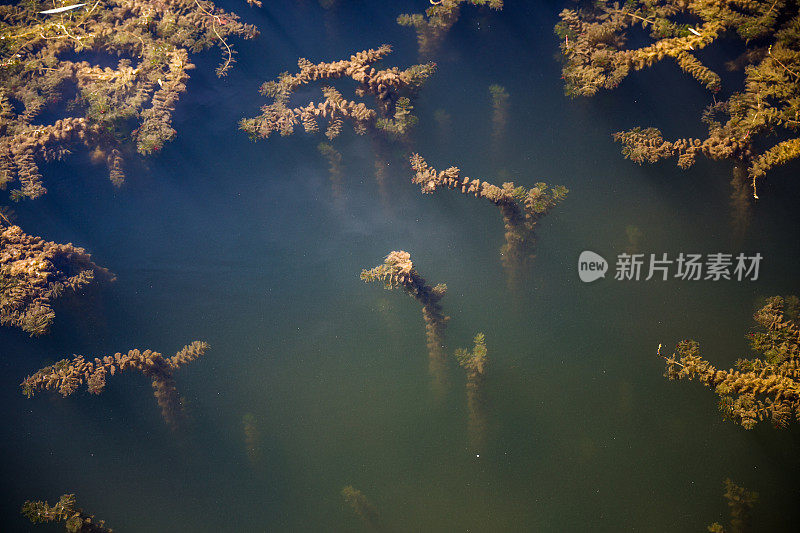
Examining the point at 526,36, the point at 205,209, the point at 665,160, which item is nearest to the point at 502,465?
the point at 665,160

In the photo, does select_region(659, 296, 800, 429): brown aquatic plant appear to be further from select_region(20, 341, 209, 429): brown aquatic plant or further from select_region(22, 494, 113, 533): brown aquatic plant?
select_region(22, 494, 113, 533): brown aquatic plant

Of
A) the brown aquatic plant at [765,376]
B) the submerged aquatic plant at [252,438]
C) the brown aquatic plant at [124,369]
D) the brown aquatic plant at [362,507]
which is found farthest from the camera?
the submerged aquatic plant at [252,438]

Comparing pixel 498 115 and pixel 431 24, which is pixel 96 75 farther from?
pixel 498 115

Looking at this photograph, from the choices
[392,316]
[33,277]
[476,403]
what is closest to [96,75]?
[33,277]

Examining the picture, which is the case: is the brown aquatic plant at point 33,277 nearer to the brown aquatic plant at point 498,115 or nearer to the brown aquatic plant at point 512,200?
the brown aquatic plant at point 512,200

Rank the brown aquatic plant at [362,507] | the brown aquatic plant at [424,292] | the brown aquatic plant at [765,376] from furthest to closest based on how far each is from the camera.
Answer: the brown aquatic plant at [362,507]
the brown aquatic plant at [424,292]
the brown aquatic plant at [765,376]

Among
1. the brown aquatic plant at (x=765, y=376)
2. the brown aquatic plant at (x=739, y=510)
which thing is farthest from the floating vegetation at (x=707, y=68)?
the brown aquatic plant at (x=739, y=510)
